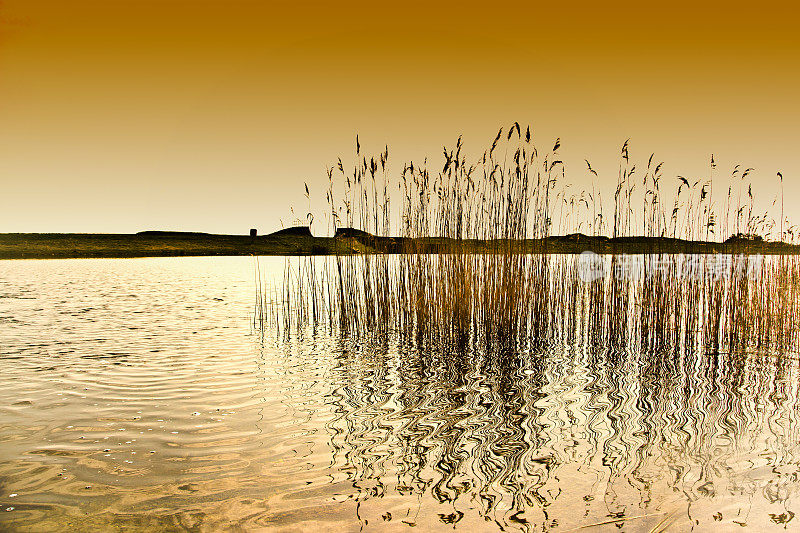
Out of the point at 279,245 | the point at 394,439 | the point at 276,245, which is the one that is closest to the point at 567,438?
the point at 394,439

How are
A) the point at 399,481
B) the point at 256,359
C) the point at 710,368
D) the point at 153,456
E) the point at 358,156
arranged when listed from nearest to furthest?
the point at 399,481 < the point at 153,456 < the point at 710,368 < the point at 256,359 < the point at 358,156

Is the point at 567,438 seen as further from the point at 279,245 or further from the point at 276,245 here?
the point at 279,245

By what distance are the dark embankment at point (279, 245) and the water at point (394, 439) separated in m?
A: 1.22

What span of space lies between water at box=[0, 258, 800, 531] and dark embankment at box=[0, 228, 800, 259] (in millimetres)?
1215

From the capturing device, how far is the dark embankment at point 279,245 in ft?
19.1

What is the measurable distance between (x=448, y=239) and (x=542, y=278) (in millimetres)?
1051

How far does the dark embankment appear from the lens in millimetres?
5809

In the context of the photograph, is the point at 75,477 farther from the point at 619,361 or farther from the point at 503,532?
the point at 619,361

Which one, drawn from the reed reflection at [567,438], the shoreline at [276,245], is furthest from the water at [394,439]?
the shoreline at [276,245]

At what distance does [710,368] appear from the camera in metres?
4.45

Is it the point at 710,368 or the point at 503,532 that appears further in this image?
the point at 710,368

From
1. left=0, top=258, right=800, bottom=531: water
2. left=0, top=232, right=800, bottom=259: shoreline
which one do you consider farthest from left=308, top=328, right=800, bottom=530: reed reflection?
left=0, top=232, right=800, bottom=259: shoreline

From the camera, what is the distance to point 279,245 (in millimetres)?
38719

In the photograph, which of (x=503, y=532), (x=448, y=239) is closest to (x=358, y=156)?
(x=448, y=239)
